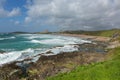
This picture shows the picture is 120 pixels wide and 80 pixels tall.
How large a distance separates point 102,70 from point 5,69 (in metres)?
20.0

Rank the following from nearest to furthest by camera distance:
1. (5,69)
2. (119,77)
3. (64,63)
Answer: (119,77) < (5,69) < (64,63)

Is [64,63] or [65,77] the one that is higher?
[65,77]

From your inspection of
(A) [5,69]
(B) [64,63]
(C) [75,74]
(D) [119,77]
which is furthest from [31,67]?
(D) [119,77]

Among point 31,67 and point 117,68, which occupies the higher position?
point 117,68

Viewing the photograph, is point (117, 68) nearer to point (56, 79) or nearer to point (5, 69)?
point (56, 79)

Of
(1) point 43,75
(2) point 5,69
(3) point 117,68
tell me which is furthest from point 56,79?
(2) point 5,69

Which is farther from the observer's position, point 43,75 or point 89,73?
point 43,75

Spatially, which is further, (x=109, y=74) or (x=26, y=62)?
(x=26, y=62)

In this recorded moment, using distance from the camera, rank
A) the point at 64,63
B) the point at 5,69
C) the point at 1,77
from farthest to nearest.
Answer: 1. the point at 64,63
2. the point at 5,69
3. the point at 1,77

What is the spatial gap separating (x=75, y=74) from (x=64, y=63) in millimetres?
22443

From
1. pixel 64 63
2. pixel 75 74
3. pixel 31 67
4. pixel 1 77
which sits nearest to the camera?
pixel 75 74

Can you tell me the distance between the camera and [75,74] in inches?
723

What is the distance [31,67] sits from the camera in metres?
36.7

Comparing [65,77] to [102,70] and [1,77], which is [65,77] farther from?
[1,77]
